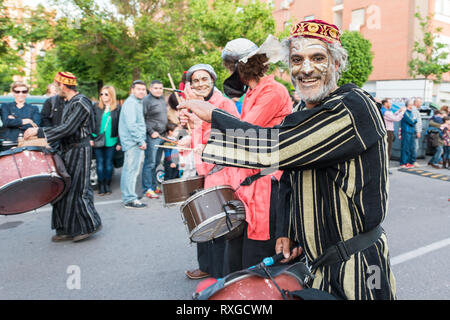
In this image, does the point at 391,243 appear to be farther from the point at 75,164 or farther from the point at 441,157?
the point at 441,157

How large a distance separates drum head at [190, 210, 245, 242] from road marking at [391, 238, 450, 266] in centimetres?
241

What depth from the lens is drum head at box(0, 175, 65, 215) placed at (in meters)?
3.32

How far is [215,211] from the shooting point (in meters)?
2.35

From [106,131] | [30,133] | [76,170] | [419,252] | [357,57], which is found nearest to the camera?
[30,133]

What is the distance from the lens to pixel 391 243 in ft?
14.9

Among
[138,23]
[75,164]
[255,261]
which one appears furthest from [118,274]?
[138,23]

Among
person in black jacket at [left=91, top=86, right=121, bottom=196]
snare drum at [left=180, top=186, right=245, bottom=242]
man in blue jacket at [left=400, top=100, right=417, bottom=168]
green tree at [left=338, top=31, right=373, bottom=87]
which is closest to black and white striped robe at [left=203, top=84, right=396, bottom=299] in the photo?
snare drum at [left=180, top=186, right=245, bottom=242]

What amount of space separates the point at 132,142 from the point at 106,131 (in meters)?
0.94

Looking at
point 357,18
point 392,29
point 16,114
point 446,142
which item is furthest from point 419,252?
point 357,18

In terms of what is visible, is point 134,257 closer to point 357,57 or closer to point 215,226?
point 215,226

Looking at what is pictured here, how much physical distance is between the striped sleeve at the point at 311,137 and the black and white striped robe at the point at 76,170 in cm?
350

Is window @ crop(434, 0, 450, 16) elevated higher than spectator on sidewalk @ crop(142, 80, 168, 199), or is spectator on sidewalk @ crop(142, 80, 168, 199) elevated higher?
window @ crop(434, 0, 450, 16)

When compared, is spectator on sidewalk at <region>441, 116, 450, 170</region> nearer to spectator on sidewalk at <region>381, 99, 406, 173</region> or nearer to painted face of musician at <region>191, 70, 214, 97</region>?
spectator on sidewalk at <region>381, 99, 406, 173</region>

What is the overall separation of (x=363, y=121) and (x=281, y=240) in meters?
0.79
